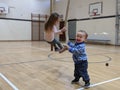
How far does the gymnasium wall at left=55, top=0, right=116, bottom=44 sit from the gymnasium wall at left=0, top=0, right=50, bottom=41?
2.33 metres

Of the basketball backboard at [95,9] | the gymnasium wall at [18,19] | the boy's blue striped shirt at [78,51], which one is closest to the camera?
the boy's blue striped shirt at [78,51]

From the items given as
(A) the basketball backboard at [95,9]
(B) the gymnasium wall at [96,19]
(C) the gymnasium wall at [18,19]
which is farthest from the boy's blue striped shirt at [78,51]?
(C) the gymnasium wall at [18,19]

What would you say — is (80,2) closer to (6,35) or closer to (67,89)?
(6,35)

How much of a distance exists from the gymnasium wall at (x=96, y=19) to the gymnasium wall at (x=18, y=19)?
2.33 m

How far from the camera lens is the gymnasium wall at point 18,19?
12508mm

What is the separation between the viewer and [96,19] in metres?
10.6

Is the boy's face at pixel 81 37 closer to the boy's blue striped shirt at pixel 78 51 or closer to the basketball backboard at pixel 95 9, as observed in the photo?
the boy's blue striped shirt at pixel 78 51

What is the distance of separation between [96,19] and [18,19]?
244 inches

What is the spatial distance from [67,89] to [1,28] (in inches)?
448

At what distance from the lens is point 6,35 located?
12641 mm

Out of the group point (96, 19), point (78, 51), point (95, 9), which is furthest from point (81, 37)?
point (95, 9)

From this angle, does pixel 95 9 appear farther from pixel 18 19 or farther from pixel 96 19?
pixel 18 19

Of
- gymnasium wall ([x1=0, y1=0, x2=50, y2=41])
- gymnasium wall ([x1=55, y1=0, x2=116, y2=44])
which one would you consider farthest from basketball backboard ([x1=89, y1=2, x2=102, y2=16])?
gymnasium wall ([x1=0, y1=0, x2=50, y2=41])

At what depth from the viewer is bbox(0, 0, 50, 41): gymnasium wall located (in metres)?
12.5
